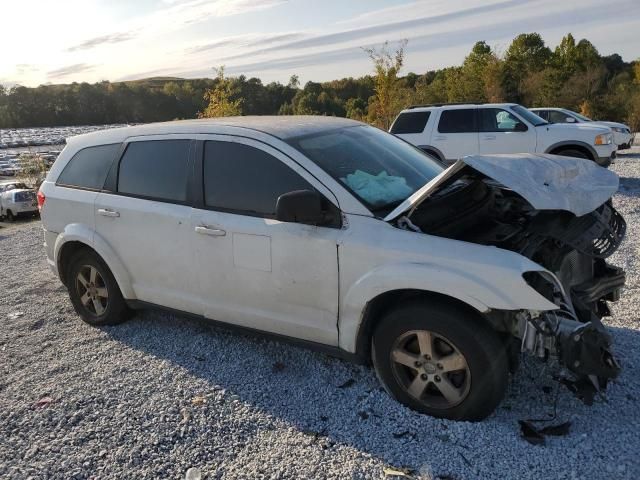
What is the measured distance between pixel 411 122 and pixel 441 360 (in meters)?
10.6

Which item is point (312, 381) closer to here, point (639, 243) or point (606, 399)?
point (606, 399)

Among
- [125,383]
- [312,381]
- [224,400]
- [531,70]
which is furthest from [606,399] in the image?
[531,70]

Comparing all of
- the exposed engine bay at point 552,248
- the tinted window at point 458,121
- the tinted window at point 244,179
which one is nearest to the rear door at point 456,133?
the tinted window at point 458,121

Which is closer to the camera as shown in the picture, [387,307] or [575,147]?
[387,307]

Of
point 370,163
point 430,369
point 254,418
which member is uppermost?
point 370,163

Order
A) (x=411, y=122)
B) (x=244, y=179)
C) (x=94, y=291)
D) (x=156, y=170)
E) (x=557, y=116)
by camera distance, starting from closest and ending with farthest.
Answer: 1. (x=244, y=179)
2. (x=156, y=170)
3. (x=94, y=291)
4. (x=411, y=122)
5. (x=557, y=116)

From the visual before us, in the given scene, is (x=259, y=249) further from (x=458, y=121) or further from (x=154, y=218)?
(x=458, y=121)

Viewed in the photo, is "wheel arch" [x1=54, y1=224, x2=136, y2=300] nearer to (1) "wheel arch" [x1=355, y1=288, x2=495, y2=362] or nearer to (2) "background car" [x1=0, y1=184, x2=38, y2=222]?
(1) "wheel arch" [x1=355, y1=288, x2=495, y2=362]

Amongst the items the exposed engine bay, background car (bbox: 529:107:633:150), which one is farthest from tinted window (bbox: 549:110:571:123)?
the exposed engine bay

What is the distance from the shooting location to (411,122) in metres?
13.0

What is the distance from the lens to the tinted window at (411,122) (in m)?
12.8

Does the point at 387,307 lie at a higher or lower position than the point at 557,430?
higher

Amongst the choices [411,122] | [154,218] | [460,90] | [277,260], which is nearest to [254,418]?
[277,260]

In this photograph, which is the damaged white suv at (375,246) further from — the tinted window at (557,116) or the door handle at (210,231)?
the tinted window at (557,116)
